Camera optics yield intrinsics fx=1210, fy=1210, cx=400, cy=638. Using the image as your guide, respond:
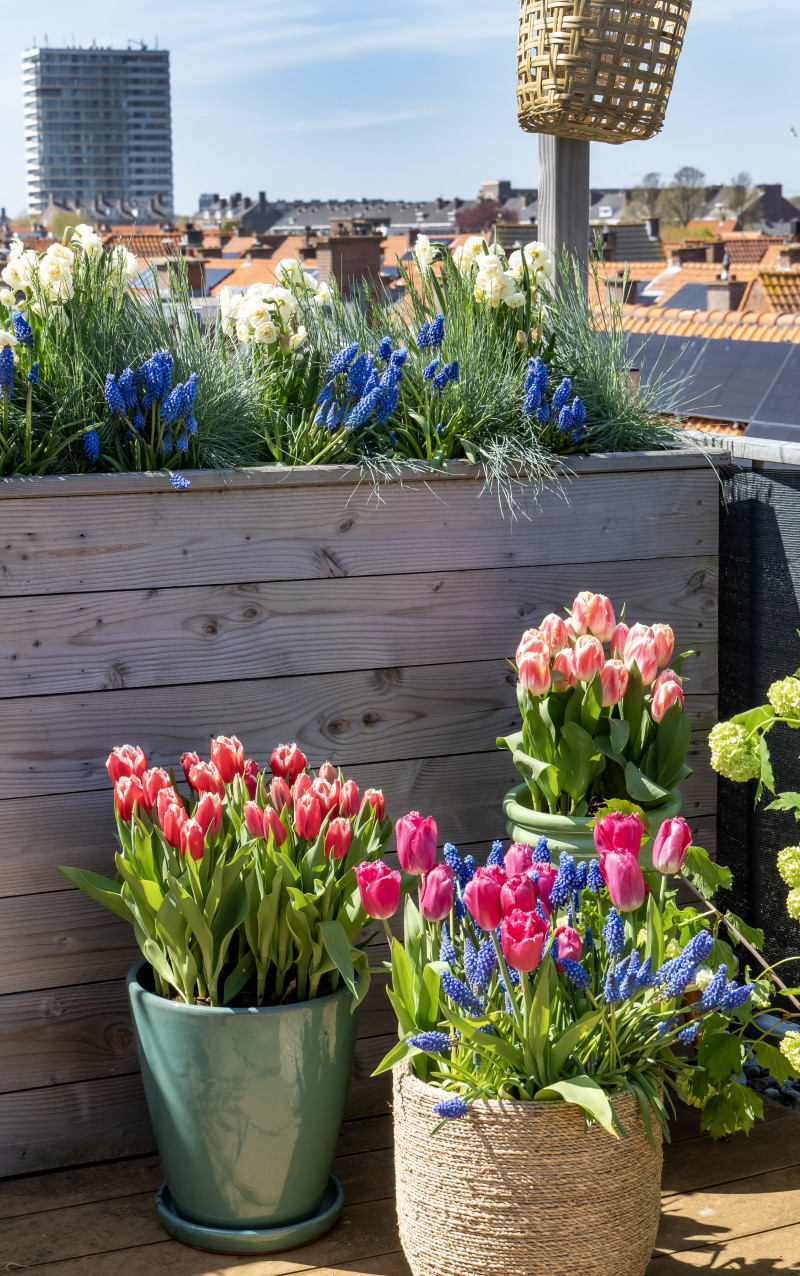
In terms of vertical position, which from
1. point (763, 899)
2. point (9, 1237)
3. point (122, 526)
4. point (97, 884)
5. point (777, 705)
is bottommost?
point (9, 1237)

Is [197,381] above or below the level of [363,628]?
above

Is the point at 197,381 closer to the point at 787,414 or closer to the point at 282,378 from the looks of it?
the point at 282,378

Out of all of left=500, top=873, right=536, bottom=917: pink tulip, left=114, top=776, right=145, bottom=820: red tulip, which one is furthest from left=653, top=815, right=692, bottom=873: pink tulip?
left=114, top=776, right=145, bottom=820: red tulip

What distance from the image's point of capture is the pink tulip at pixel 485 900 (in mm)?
1146

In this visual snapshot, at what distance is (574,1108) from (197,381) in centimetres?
110

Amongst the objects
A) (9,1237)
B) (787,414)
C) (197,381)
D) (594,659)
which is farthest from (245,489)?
(787,414)

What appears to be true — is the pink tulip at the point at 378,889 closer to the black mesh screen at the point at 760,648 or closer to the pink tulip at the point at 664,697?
the pink tulip at the point at 664,697

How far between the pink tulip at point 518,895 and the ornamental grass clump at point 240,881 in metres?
0.26

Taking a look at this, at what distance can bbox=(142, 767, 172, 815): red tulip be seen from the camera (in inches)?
58.9

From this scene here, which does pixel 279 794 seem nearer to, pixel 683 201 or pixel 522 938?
pixel 522 938

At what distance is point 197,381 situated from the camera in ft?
5.74

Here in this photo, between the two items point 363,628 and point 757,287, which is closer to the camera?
point 363,628

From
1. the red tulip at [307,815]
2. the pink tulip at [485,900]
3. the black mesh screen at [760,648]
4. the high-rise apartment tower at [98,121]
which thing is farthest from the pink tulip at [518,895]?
the high-rise apartment tower at [98,121]

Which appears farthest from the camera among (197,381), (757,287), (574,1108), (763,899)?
(757,287)
